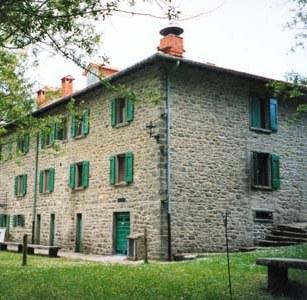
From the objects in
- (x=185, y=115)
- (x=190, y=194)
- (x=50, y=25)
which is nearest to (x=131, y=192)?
(x=190, y=194)

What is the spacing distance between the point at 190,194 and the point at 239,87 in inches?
195

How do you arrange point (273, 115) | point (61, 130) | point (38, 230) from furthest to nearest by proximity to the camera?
point (38, 230) → point (61, 130) → point (273, 115)

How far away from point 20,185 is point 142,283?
18.5m

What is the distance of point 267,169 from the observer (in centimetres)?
1959

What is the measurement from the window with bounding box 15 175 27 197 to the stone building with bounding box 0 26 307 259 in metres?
3.85

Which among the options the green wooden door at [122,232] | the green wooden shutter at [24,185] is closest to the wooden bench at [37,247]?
the green wooden door at [122,232]

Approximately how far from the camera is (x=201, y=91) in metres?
18.2

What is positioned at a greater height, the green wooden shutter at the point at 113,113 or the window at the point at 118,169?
the green wooden shutter at the point at 113,113

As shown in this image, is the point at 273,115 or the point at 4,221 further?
the point at 4,221

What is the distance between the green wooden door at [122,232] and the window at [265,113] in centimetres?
635

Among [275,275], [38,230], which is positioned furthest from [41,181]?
[275,275]

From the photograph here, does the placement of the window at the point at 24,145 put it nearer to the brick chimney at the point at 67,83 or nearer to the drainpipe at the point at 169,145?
the brick chimney at the point at 67,83

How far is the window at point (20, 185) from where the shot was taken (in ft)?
85.0

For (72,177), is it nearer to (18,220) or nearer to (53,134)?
(53,134)
